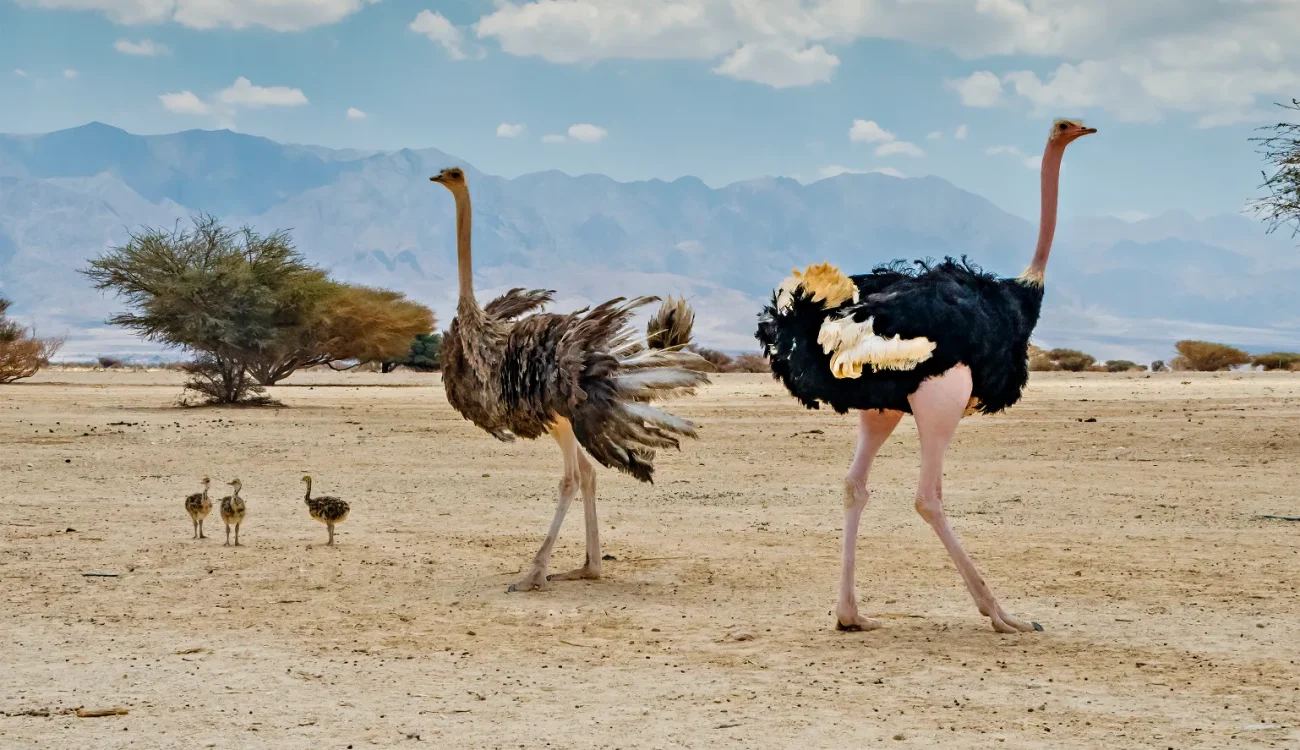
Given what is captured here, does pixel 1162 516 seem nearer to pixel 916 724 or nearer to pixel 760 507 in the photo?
pixel 760 507

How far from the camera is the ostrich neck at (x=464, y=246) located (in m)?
8.58

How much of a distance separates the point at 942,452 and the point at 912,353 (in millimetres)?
586

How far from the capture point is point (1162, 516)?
11234 millimetres

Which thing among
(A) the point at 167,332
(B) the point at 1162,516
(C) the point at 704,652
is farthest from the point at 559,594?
(A) the point at 167,332

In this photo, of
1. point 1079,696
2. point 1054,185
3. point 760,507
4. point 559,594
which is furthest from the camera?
point 760,507

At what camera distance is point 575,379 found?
7875mm

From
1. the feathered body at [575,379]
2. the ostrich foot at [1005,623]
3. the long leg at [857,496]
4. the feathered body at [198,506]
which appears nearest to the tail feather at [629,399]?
the feathered body at [575,379]

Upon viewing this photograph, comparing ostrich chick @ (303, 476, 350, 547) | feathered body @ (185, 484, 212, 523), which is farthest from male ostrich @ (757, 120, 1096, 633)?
feathered body @ (185, 484, 212, 523)

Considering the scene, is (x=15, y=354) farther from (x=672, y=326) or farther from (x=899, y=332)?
(x=899, y=332)

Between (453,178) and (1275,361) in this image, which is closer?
(453,178)

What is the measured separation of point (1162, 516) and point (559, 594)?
5.41m

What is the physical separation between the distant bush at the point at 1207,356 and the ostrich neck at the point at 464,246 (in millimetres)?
41577

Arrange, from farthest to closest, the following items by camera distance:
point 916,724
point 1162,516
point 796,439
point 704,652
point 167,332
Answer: point 167,332 < point 796,439 < point 1162,516 < point 704,652 < point 916,724

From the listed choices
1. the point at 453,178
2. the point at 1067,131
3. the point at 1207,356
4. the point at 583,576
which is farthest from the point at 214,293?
the point at 1207,356
